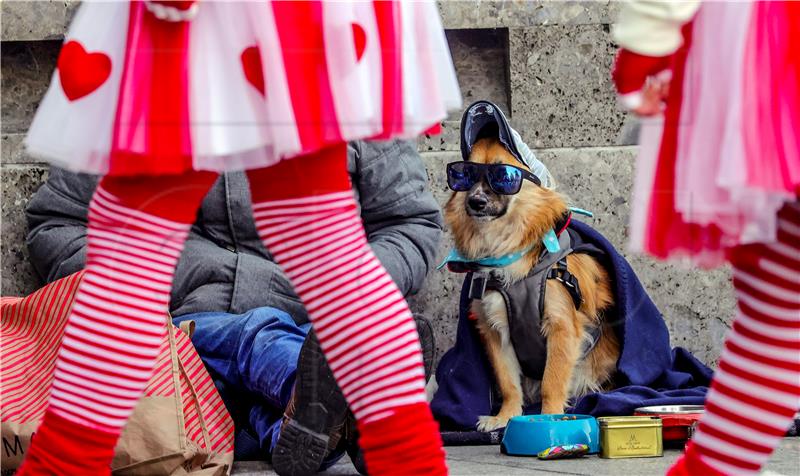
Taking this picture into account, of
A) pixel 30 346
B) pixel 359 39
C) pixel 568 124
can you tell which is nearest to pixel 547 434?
pixel 30 346

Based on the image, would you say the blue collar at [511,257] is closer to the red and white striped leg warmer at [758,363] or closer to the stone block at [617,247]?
the stone block at [617,247]

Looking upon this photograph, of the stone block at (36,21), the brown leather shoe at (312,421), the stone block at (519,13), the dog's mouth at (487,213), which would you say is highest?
the stone block at (36,21)

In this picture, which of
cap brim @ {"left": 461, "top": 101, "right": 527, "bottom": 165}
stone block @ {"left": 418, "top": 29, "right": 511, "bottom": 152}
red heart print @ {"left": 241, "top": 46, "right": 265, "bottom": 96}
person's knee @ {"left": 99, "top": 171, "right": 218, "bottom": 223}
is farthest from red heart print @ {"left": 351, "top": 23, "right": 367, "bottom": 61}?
stone block @ {"left": 418, "top": 29, "right": 511, "bottom": 152}

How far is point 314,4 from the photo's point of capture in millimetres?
1593

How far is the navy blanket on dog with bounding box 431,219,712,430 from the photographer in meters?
3.35

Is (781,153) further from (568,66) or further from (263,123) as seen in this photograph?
(568,66)

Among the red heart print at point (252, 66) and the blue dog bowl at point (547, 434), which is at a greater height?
the red heart print at point (252, 66)

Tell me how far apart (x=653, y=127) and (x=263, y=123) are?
54cm

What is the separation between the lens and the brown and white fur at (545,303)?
3.39 m

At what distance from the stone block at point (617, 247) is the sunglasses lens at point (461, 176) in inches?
13.1

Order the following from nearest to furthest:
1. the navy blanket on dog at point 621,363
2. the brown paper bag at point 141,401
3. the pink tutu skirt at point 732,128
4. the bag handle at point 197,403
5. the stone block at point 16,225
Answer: the pink tutu skirt at point 732,128 < the brown paper bag at point 141,401 < the bag handle at point 197,403 < the navy blanket on dog at point 621,363 < the stone block at point 16,225

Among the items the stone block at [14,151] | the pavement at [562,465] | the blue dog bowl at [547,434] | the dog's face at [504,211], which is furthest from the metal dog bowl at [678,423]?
the stone block at [14,151]

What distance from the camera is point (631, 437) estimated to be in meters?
2.77

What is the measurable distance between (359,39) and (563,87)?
2.30 m
